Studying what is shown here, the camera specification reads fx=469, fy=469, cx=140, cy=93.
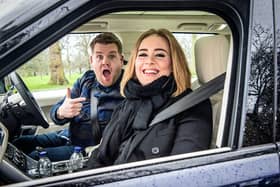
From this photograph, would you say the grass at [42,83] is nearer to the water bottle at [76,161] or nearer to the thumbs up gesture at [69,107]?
the thumbs up gesture at [69,107]

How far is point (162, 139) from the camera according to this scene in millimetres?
1879

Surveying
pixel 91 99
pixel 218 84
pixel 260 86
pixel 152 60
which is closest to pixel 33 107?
pixel 91 99

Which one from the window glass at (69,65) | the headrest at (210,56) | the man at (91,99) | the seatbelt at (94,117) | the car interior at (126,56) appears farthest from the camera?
the man at (91,99)

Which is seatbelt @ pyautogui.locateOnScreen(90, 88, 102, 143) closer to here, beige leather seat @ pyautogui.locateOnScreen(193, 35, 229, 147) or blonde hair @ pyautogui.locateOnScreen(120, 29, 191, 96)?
blonde hair @ pyautogui.locateOnScreen(120, 29, 191, 96)

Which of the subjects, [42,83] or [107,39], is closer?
[42,83]

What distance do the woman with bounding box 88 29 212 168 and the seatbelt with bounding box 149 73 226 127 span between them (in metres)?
0.02

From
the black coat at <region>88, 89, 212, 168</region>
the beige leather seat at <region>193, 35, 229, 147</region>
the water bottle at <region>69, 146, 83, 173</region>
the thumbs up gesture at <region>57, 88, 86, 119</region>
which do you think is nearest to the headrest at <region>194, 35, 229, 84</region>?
the beige leather seat at <region>193, 35, 229, 147</region>

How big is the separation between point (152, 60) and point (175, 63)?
115 millimetres

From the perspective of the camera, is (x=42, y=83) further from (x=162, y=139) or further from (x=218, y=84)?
(x=218, y=84)

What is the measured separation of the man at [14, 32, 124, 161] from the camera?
2.73m

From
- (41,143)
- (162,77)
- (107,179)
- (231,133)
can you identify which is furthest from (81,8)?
(41,143)

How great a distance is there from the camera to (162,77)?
2.09 m

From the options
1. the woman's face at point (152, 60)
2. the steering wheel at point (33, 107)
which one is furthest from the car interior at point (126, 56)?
the woman's face at point (152, 60)

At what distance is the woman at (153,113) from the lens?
72.1 inches
